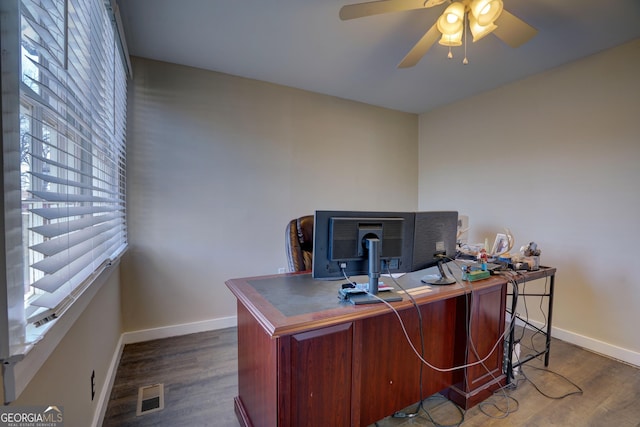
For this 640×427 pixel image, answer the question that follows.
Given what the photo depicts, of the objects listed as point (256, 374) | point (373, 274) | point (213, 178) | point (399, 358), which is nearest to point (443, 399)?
point (399, 358)

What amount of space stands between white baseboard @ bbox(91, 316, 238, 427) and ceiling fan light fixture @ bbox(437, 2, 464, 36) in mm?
3017

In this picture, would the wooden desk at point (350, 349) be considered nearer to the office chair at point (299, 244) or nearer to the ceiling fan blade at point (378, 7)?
the office chair at point (299, 244)

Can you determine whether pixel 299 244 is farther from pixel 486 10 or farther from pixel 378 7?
pixel 486 10

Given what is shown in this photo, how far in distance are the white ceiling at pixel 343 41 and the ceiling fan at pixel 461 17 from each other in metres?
0.25

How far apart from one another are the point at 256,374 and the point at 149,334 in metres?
1.78

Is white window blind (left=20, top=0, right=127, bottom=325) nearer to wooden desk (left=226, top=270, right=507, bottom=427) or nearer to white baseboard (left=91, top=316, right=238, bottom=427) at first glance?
wooden desk (left=226, top=270, right=507, bottom=427)

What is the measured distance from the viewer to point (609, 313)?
243 cm

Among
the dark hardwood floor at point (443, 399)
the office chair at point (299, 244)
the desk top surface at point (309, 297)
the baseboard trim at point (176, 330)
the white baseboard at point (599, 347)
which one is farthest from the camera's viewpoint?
the baseboard trim at point (176, 330)

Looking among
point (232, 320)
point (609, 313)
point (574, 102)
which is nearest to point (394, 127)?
point (574, 102)

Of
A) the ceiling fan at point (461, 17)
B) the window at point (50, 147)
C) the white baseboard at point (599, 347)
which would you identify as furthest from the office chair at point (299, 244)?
the white baseboard at point (599, 347)

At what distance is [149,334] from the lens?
2.60 meters

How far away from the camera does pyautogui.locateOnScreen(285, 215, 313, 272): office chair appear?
6.97ft

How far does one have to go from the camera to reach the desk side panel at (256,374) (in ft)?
4.01

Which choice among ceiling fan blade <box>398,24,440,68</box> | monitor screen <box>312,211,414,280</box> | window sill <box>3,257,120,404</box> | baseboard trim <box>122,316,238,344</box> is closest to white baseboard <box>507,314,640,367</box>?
monitor screen <box>312,211,414,280</box>
